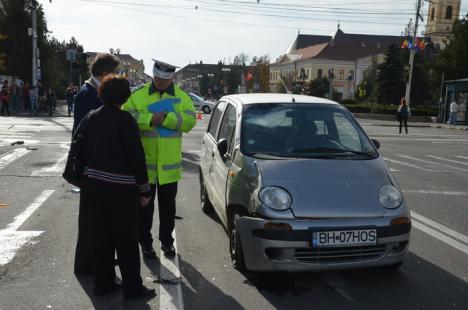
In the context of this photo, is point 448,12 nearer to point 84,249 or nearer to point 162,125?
point 162,125

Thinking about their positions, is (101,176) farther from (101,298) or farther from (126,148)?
(101,298)

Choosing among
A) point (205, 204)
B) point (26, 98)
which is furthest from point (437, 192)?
point (26, 98)

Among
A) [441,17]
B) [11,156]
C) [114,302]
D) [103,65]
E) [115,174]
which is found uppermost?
[441,17]

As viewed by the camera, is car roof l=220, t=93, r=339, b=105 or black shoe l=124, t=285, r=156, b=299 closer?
black shoe l=124, t=285, r=156, b=299

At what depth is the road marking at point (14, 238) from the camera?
5.02 metres

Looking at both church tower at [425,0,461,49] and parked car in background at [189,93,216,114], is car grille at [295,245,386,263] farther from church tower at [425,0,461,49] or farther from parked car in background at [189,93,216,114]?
church tower at [425,0,461,49]

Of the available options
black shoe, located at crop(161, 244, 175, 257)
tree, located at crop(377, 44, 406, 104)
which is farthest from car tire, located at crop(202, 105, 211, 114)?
black shoe, located at crop(161, 244, 175, 257)

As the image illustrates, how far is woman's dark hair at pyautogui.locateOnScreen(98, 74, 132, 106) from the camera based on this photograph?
3.74m

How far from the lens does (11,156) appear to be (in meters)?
11.9

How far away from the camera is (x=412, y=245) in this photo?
567 cm

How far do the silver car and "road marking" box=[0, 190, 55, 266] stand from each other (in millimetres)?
2146

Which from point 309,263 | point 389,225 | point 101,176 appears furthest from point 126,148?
point 389,225

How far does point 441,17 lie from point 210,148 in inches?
3585

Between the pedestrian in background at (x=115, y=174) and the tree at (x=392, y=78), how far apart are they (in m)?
61.1
